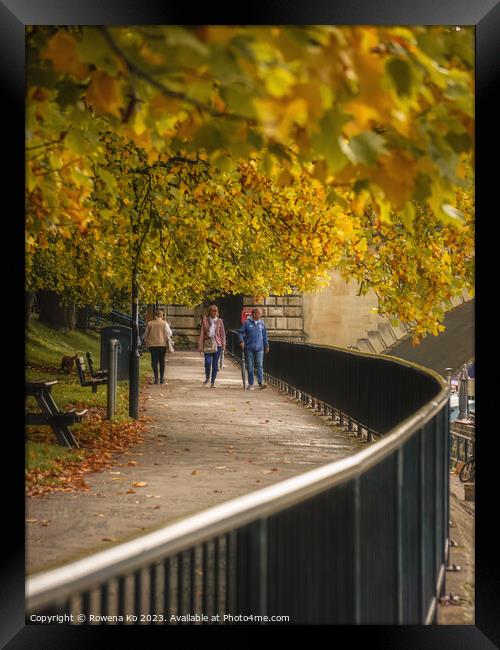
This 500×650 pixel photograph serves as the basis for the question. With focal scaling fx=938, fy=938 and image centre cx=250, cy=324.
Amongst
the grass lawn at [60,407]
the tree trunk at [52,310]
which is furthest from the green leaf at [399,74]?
the tree trunk at [52,310]

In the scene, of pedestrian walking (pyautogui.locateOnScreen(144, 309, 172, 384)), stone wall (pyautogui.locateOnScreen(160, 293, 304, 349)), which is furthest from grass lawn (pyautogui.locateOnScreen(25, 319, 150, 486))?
stone wall (pyautogui.locateOnScreen(160, 293, 304, 349))

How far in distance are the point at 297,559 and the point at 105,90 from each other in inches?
90.3

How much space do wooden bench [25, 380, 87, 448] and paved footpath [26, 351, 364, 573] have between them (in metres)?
0.69

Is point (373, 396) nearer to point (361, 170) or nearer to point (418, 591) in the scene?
point (418, 591)

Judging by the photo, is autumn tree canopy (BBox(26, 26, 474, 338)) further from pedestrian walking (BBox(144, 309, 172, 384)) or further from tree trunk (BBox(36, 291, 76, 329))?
tree trunk (BBox(36, 291, 76, 329))

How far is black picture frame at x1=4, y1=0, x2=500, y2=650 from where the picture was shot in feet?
17.3

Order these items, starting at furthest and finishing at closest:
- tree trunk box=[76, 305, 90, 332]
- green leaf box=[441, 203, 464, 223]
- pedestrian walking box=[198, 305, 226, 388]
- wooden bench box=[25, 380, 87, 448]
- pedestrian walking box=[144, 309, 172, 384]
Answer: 1. tree trunk box=[76, 305, 90, 332]
2. pedestrian walking box=[144, 309, 172, 384]
3. pedestrian walking box=[198, 305, 226, 388]
4. wooden bench box=[25, 380, 87, 448]
5. green leaf box=[441, 203, 464, 223]

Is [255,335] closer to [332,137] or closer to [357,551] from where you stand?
[357,551]

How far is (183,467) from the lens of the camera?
33.2ft

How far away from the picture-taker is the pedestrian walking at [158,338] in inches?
809

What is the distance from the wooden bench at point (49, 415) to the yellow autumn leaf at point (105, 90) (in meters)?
6.03

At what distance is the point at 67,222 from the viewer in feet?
22.9
